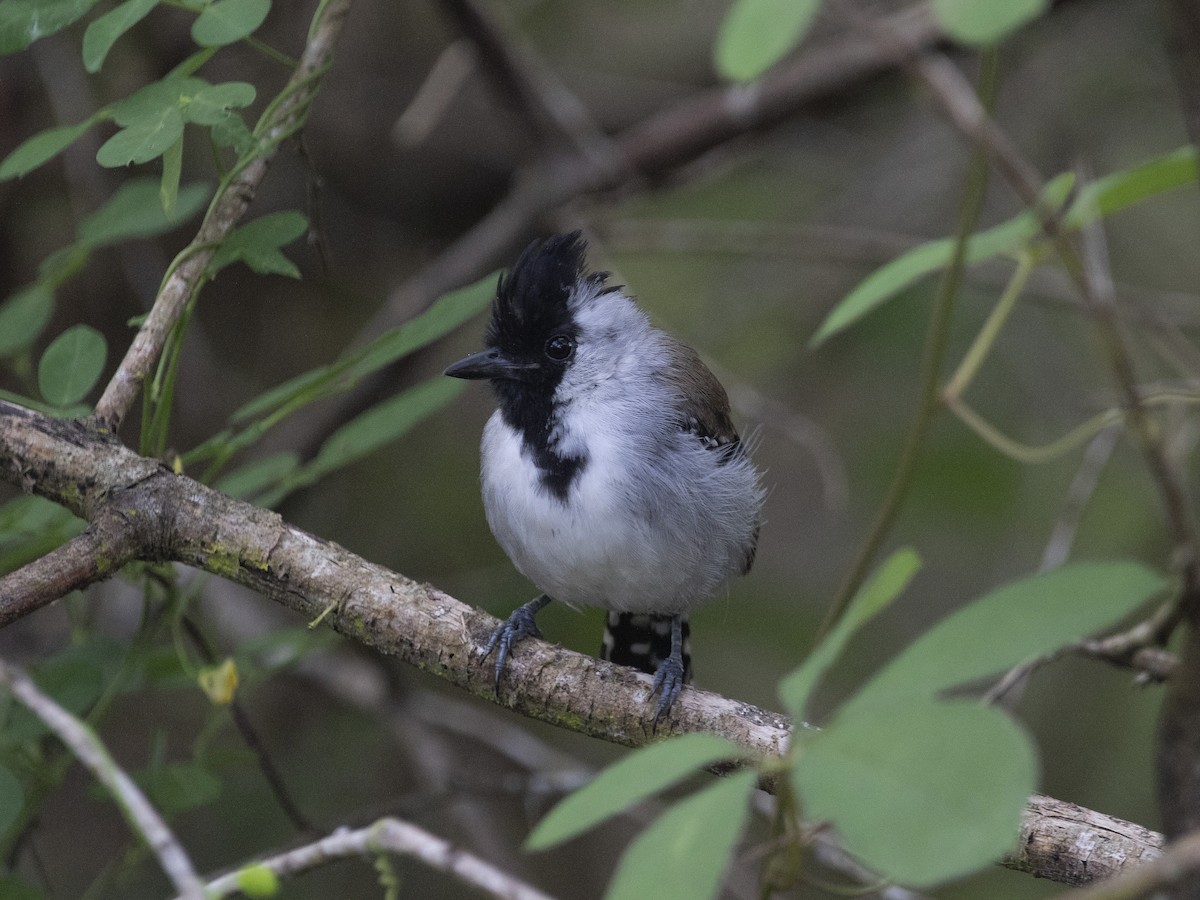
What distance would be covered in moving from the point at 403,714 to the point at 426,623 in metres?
2.35

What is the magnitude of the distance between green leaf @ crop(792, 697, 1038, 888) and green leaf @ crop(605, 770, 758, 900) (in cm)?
7

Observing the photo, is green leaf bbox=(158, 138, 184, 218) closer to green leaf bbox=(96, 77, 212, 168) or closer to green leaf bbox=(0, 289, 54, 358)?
green leaf bbox=(96, 77, 212, 168)

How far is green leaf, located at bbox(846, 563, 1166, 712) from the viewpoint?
1.27 metres

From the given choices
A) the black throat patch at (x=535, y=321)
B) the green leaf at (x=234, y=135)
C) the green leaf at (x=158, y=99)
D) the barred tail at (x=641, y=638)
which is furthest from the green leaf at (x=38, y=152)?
the barred tail at (x=641, y=638)

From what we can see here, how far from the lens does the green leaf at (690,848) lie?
120cm

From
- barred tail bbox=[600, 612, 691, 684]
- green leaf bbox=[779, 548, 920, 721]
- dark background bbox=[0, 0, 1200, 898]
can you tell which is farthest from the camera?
dark background bbox=[0, 0, 1200, 898]

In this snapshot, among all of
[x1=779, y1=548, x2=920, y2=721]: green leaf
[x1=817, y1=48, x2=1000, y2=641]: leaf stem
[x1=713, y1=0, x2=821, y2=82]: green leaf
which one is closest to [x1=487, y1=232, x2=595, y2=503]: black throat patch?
[x1=817, y1=48, x2=1000, y2=641]: leaf stem

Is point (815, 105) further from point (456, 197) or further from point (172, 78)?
point (172, 78)

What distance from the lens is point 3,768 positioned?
248cm

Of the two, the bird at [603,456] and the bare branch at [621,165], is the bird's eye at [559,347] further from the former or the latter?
the bare branch at [621,165]

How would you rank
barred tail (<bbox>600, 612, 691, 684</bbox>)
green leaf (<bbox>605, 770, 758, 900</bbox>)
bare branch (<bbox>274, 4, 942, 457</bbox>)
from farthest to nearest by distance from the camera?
1. bare branch (<bbox>274, 4, 942, 457</bbox>)
2. barred tail (<bbox>600, 612, 691, 684</bbox>)
3. green leaf (<bbox>605, 770, 758, 900</bbox>)

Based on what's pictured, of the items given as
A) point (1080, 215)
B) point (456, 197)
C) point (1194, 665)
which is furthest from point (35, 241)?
point (1194, 665)

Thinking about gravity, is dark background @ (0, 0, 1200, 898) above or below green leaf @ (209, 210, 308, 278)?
above

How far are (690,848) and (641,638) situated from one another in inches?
118
